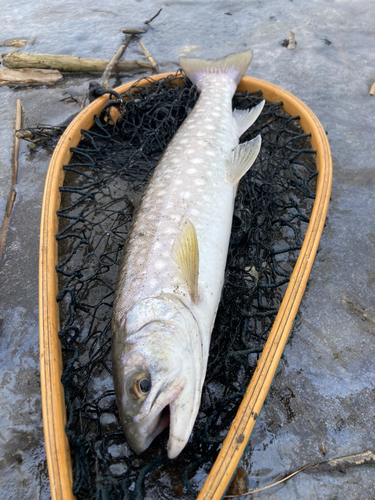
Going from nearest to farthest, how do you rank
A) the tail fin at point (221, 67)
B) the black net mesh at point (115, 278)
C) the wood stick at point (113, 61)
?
the black net mesh at point (115, 278)
the tail fin at point (221, 67)
the wood stick at point (113, 61)

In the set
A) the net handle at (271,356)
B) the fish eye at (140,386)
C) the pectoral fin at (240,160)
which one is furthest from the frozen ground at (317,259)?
the pectoral fin at (240,160)

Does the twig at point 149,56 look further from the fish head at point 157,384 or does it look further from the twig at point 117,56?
the fish head at point 157,384

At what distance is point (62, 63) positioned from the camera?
19.5 ft

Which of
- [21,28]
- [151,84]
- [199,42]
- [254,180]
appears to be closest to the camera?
[254,180]

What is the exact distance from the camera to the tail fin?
4414 millimetres

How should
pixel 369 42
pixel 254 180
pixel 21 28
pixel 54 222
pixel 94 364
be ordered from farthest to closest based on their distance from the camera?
pixel 21 28
pixel 369 42
pixel 254 180
pixel 54 222
pixel 94 364

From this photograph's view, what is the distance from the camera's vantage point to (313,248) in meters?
2.65

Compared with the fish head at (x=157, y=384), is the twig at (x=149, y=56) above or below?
above

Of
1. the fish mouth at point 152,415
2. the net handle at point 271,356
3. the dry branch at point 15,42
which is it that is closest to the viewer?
the net handle at point 271,356

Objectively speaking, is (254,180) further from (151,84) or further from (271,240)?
(151,84)

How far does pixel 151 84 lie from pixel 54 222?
269 centimetres

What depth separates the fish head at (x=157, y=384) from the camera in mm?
1868

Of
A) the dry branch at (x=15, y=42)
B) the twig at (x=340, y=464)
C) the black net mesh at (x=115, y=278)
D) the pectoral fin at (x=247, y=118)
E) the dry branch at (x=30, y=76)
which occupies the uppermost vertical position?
the dry branch at (x=15, y=42)

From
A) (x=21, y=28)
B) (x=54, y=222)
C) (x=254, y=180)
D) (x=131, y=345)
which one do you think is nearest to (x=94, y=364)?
(x=131, y=345)
